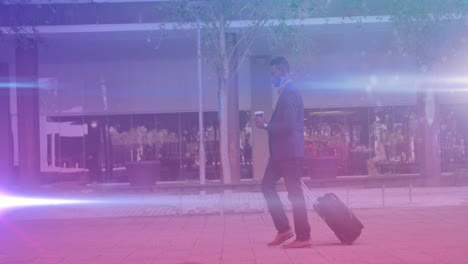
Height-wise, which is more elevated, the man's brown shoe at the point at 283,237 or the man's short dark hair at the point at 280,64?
the man's short dark hair at the point at 280,64

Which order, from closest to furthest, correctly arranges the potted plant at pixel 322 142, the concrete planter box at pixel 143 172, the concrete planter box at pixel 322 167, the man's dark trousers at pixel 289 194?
the man's dark trousers at pixel 289 194 → the concrete planter box at pixel 143 172 → the concrete planter box at pixel 322 167 → the potted plant at pixel 322 142

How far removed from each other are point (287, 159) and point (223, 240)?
6.41 feet

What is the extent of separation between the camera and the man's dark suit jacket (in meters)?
5.98

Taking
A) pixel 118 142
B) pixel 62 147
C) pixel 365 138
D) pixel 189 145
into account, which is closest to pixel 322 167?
pixel 365 138

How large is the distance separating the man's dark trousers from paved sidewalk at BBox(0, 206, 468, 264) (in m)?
0.26

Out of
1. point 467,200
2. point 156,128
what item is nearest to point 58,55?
point 156,128

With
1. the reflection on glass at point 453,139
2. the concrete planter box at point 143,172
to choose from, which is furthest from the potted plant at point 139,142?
the reflection on glass at point 453,139

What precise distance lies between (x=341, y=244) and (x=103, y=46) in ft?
50.2

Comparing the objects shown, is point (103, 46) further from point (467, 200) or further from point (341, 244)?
point (341, 244)

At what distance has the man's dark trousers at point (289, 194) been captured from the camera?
5922 mm

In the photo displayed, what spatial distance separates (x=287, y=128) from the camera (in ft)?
19.7

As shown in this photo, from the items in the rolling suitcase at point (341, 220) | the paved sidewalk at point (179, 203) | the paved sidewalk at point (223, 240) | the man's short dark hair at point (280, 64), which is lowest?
the paved sidewalk at point (179, 203)

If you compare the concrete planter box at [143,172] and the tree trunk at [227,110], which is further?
the concrete planter box at [143,172]

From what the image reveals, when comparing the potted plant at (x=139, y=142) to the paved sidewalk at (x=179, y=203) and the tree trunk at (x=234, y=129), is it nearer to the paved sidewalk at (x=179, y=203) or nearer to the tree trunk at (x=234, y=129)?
the tree trunk at (x=234, y=129)
